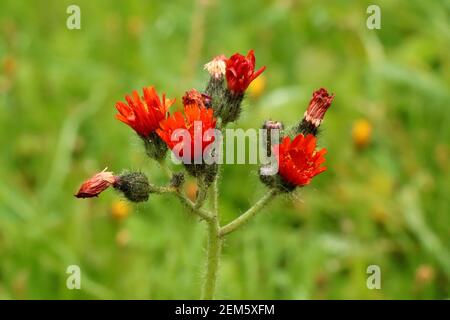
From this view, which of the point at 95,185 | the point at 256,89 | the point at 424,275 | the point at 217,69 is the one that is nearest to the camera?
the point at 95,185

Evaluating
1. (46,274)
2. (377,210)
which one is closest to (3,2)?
(46,274)

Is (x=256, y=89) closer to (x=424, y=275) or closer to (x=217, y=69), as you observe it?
(x=424, y=275)

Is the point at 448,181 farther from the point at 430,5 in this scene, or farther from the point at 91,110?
the point at 91,110

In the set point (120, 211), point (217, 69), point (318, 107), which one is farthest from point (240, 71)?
point (120, 211)

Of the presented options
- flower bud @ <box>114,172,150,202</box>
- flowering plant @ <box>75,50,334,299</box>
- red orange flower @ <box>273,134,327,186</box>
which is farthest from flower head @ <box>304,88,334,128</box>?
flower bud @ <box>114,172,150,202</box>

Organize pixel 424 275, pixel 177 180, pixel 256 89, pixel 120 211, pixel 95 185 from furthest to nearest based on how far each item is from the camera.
Answer: pixel 256 89, pixel 120 211, pixel 424 275, pixel 177 180, pixel 95 185

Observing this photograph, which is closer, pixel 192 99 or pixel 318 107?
pixel 192 99

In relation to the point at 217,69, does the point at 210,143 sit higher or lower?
lower
